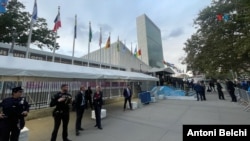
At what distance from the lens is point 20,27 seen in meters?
14.7

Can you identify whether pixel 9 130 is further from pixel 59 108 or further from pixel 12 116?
pixel 59 108

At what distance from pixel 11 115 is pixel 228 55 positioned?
64.8ft

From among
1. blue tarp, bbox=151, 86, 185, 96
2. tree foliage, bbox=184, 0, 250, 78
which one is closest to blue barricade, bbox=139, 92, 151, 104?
blue tarp, bbox=151, 86, 185, 96

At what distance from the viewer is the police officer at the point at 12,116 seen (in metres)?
3.54

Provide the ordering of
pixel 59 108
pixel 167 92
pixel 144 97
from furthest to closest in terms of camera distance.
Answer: pixel 167 92 → pixel 144 97 → pixel 59 108

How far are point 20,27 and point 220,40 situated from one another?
20.2 metres

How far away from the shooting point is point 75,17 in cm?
1383

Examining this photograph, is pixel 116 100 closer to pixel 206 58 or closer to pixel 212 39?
pixel 206 58

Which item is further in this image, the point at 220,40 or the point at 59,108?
the point at 220,40

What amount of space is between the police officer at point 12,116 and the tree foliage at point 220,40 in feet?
54.9

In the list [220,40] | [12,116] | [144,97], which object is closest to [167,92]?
[144,97]

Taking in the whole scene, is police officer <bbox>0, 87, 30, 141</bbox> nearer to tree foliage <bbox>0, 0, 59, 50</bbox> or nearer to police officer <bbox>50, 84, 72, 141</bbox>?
police officer <bbox>50, 84, 72, 141</bbox>

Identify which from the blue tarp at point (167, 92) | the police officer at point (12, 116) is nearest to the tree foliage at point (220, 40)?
the blue tarp at point (167, 92)

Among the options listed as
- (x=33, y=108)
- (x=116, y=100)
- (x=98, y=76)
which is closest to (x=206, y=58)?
(x=116, y=100)
